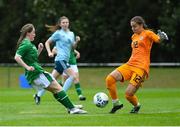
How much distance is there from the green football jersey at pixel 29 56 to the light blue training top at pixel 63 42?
4768mm

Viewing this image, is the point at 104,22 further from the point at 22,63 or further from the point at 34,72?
the point at 22,63

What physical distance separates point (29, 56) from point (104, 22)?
28751 millimetres

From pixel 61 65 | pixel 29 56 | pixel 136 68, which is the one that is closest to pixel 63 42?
pixel 61 65

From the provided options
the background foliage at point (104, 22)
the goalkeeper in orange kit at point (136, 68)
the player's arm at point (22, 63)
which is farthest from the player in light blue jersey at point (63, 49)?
the background foliage at point (104, 22)

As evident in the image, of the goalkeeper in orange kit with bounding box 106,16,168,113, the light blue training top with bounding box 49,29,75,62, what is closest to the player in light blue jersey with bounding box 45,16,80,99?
the light blue training top with bounding box 49,29,75,62

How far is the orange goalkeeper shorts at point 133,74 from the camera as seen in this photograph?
14906 mm

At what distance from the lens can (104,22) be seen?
43438 millimetres

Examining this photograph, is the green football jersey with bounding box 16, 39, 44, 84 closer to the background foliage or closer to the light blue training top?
the light blue training top

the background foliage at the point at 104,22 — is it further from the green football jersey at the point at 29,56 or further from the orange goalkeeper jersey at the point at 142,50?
the green football jersey at the point at 29,56

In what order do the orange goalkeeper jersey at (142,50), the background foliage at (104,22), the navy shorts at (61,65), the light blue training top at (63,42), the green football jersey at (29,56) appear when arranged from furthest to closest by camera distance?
the background foliage at (104,22), the navy shorts at (61,65), the light blue training top at (63,42), the orange goalkeeper jersey at (142,50), the green football jersey at (29,56)

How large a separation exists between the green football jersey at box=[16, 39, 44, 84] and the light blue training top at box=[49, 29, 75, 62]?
4.77 metres

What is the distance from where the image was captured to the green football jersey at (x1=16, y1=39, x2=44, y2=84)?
48.3 ft

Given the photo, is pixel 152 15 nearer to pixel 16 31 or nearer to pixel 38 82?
pixel 16 31

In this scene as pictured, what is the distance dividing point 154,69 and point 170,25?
15.5 feet
